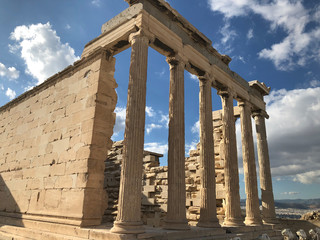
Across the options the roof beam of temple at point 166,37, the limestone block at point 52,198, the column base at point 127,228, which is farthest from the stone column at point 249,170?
the limestone block at point 52,198

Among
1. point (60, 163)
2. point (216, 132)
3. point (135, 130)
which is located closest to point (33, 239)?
point (60, 163)

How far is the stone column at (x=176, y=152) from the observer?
986 centimetres

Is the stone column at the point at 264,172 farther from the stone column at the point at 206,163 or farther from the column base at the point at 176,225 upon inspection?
the column base at the point at 176,225

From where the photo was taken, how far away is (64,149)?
37.1ft

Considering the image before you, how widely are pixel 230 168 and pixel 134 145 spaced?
685cm

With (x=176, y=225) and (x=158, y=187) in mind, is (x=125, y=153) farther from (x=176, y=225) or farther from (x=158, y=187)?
(x=158, y=187)

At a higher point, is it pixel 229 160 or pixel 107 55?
pixel 107 55

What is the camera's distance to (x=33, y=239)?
10070 millimetres

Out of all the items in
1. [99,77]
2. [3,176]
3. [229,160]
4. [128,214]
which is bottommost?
[128,214]

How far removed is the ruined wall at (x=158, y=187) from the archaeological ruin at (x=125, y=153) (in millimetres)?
61

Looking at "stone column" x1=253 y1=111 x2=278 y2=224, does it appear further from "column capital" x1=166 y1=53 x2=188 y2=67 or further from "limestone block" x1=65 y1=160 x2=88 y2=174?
"limestone block" x1=65 y1=160 x2=88 y2=174

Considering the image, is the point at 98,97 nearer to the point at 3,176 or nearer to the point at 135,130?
the point at 135,130

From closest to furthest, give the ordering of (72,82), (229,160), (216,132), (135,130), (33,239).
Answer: (135,130), (33,239), (72,82), (229,160), (216,132)

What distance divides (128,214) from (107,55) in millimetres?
6805
